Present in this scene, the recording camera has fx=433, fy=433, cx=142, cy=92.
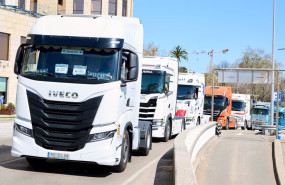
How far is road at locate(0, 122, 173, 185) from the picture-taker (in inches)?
368

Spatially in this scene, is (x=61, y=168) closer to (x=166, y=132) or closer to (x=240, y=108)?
(x=166, y=132)

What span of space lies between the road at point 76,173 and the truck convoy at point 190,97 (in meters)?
11.8

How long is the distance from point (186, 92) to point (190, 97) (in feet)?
1.38

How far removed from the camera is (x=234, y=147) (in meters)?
23.5

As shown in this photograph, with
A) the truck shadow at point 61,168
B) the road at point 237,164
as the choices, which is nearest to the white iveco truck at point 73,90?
the truck shadow at point 61,168

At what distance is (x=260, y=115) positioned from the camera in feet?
153

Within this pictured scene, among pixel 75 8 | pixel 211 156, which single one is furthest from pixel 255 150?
pixel 75 8

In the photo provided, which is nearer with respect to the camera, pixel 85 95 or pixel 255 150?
pixel 85 95

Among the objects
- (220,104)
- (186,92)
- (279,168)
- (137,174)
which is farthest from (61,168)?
(220,104)

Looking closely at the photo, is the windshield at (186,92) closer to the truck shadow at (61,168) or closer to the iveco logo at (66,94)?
the truck shadow at (61,168)

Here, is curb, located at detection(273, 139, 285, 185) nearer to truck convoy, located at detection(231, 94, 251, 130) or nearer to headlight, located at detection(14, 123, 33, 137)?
headlight, located at detection(14, 123, 33, 137)

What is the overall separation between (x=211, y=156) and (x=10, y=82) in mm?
25415

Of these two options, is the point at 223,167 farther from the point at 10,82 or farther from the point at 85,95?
the point at 10,82

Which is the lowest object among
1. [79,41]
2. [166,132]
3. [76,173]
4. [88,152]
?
[76,173]
